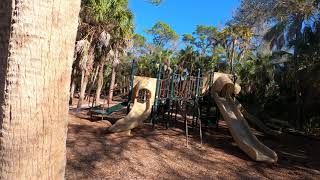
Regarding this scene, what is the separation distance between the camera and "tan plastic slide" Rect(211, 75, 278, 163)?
32.6 ft

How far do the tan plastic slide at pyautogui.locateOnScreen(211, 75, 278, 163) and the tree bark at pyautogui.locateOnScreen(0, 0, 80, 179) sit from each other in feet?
28.2

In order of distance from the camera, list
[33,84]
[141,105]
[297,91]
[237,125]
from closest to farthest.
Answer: [33,84], [237,125], [141,105], [297,91]

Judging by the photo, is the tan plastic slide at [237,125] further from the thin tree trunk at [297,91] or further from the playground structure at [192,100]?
the thin tree trunk at [297,91]

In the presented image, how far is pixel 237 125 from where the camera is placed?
11.8m

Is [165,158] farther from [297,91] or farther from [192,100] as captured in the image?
[297,91]

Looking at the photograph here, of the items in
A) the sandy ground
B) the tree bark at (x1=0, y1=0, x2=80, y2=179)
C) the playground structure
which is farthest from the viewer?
the playground structure

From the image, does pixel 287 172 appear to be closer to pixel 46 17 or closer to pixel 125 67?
pixel 46 17

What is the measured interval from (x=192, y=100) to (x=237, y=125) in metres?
2.96

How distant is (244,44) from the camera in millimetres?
36875

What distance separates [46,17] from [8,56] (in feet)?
0.83

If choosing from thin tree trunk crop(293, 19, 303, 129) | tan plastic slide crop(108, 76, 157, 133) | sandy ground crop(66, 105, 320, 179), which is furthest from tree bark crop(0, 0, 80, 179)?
thin tree trunk crop(293, 19, 303, 129)

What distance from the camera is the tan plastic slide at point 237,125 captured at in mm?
9930

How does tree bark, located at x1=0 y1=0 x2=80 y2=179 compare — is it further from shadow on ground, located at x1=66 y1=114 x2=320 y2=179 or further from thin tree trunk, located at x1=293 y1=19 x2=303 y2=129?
thin tree trunk, located at x1=293 y1=19 x2=303 y2=129

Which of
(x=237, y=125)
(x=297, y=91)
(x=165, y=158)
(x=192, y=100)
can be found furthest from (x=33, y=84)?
(x=297, y=91)
